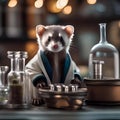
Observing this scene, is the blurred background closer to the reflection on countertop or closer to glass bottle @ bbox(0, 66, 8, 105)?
glass bottle @ bbox(0, 66, 8, 105)

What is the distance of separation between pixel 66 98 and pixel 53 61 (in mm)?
222

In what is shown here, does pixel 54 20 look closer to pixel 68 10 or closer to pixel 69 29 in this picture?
pixel 68 10

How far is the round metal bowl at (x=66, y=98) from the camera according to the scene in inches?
41.5

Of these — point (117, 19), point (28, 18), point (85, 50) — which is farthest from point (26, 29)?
point (117, 19)

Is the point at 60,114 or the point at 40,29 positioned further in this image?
the point at 40,29

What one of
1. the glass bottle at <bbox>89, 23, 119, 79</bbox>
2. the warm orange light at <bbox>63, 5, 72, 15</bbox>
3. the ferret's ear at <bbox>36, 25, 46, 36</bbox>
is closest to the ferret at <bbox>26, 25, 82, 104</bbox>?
the ferret's ear at <bbox>36, 25, 46, 36</bbox>

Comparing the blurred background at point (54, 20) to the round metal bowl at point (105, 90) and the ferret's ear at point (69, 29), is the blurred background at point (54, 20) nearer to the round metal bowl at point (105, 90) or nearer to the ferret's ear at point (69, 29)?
the ferret's ear at point (69, 29)

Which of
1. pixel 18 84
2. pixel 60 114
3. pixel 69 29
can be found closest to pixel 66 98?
pixel 60 114

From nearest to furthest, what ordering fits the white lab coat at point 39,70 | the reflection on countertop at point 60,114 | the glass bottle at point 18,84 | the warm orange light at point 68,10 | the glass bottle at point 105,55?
the reflection on countertop at point 60,114, the glass bottle at point 18,84, the white lab coat at point 39,70, the glass bottle at point 105,55, the warm orange light at point 68,10

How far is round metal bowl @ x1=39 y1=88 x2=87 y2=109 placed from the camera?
105 cm

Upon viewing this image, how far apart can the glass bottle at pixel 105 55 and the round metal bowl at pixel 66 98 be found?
0.81ft

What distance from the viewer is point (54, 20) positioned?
1.91 meters

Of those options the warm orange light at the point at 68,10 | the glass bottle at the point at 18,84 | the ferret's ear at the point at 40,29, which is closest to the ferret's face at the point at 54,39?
the ferret's ear at the point at 40,29

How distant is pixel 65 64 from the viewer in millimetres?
1235
